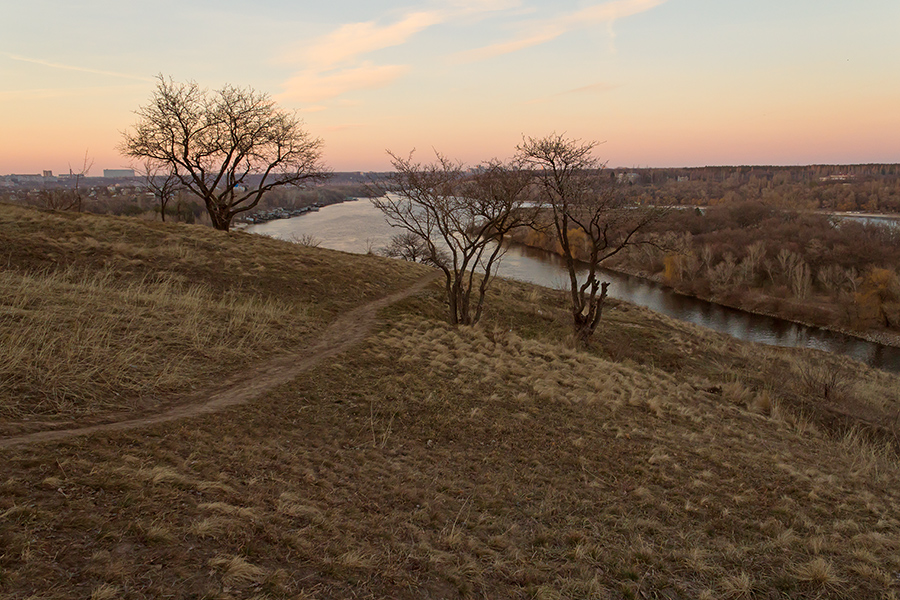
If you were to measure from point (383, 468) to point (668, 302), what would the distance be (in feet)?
135

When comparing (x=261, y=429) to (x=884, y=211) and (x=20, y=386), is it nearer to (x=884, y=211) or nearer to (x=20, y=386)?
(x=20, y=386)

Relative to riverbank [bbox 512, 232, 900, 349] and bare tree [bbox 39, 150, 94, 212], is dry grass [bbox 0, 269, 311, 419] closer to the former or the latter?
bare tree [bbox 39, 150, 94, 212]

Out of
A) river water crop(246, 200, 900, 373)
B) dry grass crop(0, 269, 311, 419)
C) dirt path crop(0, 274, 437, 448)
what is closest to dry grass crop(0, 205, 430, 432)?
dry grass crop(0, 269, 311, 419)

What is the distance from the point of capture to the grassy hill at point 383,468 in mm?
3658

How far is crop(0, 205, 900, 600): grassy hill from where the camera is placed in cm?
366

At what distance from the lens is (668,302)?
42.1m

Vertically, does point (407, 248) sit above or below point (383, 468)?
above

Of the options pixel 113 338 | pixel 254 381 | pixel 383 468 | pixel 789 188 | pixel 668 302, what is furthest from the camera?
pixel 789 188

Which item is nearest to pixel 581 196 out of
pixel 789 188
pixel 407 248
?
pixel 407 248

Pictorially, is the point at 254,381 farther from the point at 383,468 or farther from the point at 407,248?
the point at 407,248

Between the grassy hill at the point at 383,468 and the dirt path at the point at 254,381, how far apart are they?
129 millimetres

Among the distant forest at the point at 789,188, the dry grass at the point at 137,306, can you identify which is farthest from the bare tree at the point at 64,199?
the distant forest at the point at 789,188

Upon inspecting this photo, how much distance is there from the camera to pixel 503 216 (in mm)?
13008

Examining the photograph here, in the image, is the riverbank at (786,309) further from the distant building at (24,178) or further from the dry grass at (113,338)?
the distant building at (24,178)
